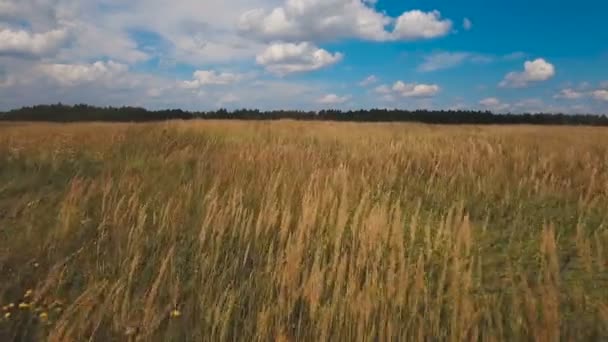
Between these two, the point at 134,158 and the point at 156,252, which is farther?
the point at 134,158

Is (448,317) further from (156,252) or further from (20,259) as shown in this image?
(20,259)

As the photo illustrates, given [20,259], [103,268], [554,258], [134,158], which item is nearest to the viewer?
[554,258]

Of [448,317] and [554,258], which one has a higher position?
[554,258]

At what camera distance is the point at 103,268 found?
259 cm

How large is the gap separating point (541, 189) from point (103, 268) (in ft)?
14.4

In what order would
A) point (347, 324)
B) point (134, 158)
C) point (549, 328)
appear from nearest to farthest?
1. point (549, 328)
2. point (347, 324)
3. point (134, 158)

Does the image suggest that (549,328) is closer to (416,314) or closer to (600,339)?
(600,339)

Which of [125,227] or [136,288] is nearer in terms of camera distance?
[136,288]

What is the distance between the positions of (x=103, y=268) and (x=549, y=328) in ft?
7.58

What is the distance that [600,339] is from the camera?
6.38 ft

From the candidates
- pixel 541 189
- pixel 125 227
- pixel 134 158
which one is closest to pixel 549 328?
pixel 125 227

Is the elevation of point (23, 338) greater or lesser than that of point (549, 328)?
lesser

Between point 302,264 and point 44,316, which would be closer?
point 44,316

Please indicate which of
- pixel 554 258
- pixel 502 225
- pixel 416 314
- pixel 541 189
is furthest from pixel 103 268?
pixel 541 189
